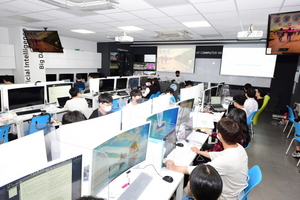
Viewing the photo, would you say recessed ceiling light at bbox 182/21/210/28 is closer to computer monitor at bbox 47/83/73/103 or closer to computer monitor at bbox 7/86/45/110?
computer monitor at bbox 47/83/73/103

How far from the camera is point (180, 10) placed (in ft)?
10.9

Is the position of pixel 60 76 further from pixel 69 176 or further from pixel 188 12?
pixel 69 176

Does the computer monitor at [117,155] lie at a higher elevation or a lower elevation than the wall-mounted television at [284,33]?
lower

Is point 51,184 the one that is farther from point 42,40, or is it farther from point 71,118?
point 42,40

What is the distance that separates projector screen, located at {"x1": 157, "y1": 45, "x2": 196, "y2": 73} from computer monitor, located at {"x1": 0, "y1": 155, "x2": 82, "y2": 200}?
784 centimetres

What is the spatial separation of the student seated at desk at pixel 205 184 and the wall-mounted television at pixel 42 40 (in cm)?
557

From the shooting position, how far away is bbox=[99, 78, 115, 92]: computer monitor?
4973 millimetres

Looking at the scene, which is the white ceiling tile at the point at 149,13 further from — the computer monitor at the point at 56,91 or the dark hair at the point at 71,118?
the dark hair at the point at 71,118

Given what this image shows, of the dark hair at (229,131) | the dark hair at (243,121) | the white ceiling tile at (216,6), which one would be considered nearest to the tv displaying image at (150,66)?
the white ceiling tile at (216,6)

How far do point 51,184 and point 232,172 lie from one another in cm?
129

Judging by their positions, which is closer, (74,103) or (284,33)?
(284,33)

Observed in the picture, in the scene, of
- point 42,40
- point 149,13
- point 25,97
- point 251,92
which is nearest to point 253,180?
point 251,92

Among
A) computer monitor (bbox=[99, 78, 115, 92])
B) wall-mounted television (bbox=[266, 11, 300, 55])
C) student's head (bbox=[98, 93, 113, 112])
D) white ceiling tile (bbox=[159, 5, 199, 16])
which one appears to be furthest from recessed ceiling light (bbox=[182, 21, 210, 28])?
student's head (bbox=[98, 93, 113, 112])

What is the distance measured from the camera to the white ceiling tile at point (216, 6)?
2857 millimetres
